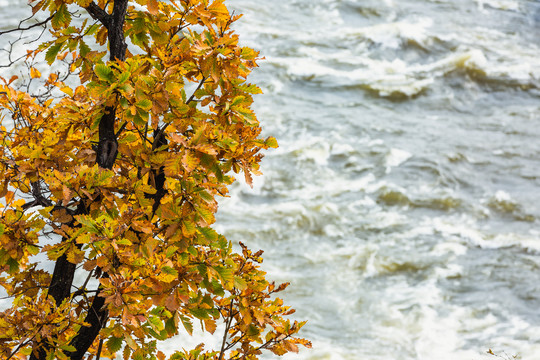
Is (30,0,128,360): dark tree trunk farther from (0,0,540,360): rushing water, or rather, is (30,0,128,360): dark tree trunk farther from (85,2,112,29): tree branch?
(0,0,540,360): rushing water

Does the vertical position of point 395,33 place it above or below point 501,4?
below

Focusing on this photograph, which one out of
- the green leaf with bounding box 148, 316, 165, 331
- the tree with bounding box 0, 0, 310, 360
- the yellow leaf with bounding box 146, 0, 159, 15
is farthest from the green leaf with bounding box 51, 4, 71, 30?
the green leaf with bounding box 148, 316, 165, 331

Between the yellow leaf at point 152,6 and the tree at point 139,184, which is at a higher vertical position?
the yellow leaf at point 152,6

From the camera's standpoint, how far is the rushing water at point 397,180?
5.98m

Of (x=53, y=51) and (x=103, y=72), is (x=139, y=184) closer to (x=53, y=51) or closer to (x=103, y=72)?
(x=103, y=72)

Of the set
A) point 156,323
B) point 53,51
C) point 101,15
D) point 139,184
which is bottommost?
point 156,323

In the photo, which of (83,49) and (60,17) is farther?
(83,49)

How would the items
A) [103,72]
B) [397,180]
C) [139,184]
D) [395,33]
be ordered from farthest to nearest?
[395,33], [397,180], [139,184], [103,72]

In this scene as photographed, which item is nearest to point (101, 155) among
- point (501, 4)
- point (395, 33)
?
point (395, 33)

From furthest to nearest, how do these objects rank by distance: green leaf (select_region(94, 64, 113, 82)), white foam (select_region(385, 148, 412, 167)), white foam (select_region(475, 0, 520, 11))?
white foam (select_region(475, 0, 520, 11)), white foam (select_region(385, 148, 412, 167)), green leaf (select_region(94, 64, 113, 82))

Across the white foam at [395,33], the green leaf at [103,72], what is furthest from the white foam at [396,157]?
the green leaf at [103,72]

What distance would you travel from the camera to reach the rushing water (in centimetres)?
598

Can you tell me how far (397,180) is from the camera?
8.44 meters

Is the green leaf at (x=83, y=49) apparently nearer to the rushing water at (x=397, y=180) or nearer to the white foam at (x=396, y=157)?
the rushing water at (x=397, y=180)
